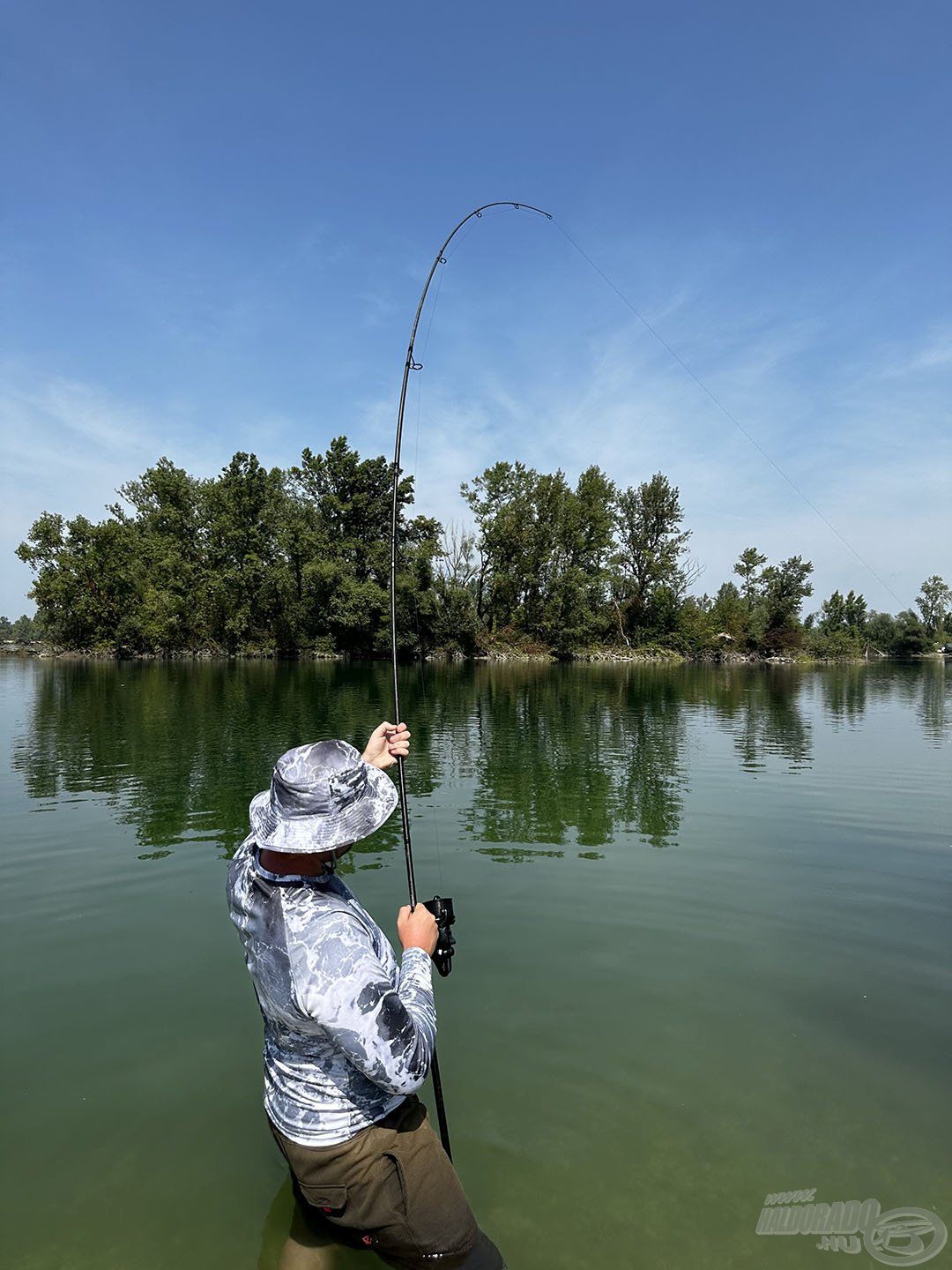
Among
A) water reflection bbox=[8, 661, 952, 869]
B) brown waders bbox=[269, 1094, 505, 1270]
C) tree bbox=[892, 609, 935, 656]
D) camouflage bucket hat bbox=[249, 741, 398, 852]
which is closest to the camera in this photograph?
camouflage bucket hat bbox=[249, 741, 398, 852]

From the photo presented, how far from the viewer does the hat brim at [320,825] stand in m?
2.16

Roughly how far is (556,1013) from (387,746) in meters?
2.80

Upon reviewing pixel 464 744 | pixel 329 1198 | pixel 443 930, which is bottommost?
pixel 464 744

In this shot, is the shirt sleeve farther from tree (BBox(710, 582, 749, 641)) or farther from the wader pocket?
tree (BBox(710, 582, 749, 641))

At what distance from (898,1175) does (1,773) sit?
44.1 ft

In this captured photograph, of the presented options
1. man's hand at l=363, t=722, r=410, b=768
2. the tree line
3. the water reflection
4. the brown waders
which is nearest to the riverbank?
the tree line

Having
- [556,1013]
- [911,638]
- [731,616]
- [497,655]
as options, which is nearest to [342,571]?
[497,655]

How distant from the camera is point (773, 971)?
550cm

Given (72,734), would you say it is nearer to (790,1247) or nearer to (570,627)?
(790,1247)

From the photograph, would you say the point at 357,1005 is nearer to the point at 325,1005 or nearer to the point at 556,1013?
the point at 325,1005

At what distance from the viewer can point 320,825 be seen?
2.20 meters

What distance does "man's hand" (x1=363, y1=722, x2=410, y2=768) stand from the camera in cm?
306

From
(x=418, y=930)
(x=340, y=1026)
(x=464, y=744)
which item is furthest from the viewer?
(x=464, y=744)

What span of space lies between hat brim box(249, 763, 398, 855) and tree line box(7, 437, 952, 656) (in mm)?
54132
